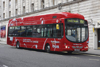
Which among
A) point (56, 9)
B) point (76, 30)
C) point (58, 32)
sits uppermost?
point (56, 9)

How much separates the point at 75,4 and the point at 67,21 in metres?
10.9

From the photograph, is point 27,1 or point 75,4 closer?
point 75,4

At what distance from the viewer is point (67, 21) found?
14555mm

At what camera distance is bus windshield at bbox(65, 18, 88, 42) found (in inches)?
570

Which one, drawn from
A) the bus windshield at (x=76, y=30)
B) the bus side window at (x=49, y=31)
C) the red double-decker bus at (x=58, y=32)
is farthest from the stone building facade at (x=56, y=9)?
the bus side window at (x=49, y=31)

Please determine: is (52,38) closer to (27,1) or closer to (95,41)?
(95,41)

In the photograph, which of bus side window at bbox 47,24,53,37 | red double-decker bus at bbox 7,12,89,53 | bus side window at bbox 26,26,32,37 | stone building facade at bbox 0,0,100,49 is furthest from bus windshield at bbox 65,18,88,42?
stone building facade at bbox 0,0,100,49

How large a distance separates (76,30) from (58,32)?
56.0 inches

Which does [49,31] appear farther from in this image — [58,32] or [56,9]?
[56,9]

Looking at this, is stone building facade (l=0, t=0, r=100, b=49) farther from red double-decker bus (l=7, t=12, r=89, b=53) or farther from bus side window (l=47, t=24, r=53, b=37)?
bus side window (l=47, t=24, r=53, b=37)

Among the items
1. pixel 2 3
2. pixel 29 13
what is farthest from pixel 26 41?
pixel 2 3

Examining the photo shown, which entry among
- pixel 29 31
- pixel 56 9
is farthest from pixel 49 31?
pixel 56 9

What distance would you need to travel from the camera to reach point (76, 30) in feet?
48.3

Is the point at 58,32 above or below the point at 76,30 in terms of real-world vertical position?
below
